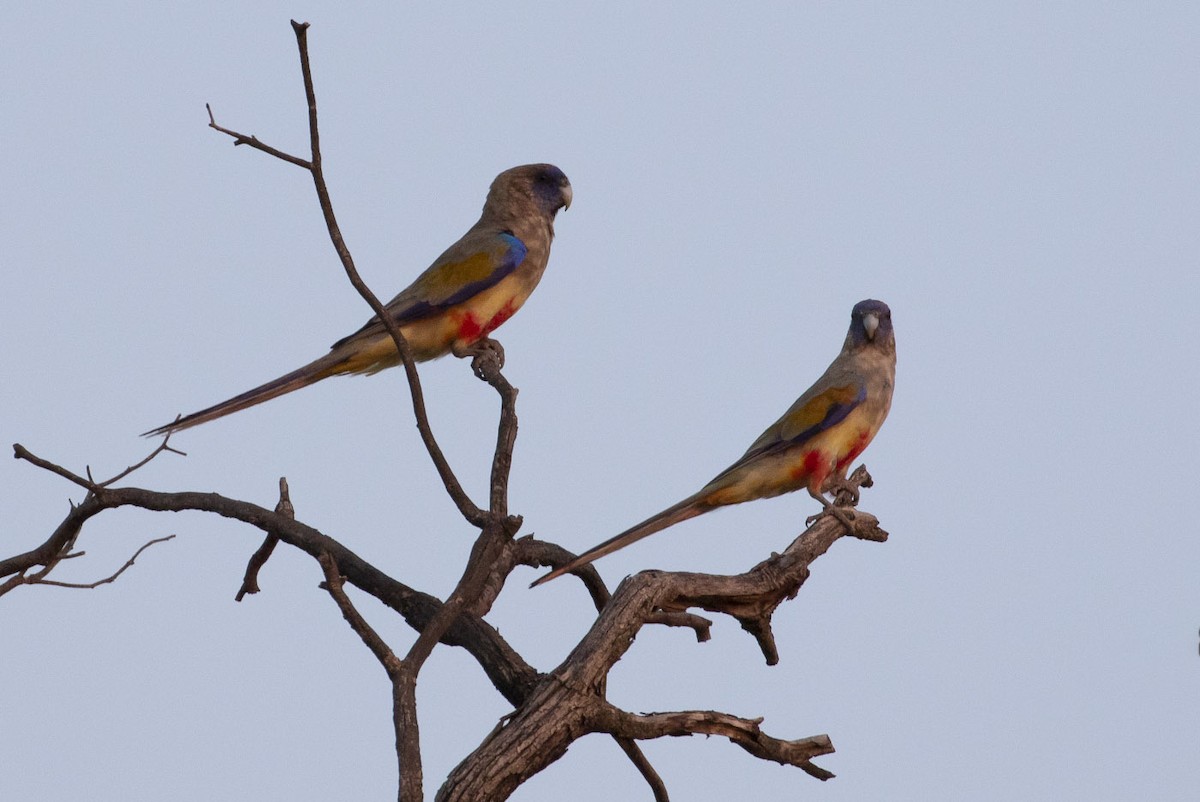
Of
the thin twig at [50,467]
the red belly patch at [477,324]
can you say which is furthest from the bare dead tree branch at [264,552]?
the red belly patch at [477,324]

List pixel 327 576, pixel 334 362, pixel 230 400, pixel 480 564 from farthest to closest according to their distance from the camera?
pixel 334 362 → pixel 230 400 → pixel 480 564 → pixel 327 576

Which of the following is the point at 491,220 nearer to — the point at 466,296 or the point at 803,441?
the point at 466,296

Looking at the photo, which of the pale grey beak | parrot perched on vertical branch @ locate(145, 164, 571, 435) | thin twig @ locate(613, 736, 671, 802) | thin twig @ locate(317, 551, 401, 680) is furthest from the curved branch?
the pale grey beak

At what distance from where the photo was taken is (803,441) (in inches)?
272

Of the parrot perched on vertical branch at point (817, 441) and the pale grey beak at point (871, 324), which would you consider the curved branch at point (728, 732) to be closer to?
the parrot perched on vertical branch at point (817, 441)

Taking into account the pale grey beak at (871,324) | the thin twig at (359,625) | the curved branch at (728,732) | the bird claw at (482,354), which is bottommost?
the curved branch at (728,732)

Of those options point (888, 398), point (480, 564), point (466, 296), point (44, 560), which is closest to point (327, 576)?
point (480, 564)

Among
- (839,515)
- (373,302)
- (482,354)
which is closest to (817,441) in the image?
(839,515)

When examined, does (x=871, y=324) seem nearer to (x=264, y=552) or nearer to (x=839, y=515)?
(x=839, y=515)

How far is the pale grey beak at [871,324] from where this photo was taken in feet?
24.4

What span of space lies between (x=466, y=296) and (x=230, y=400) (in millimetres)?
1786

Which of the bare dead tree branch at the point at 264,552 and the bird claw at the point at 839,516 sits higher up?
the bare dead tree branch at the point at 264,552

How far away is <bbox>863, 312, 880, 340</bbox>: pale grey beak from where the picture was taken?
7.45 m

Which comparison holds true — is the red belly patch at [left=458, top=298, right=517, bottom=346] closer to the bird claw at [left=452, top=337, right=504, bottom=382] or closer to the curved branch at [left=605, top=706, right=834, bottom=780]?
the bird claw at [left=452, top=337, right=504, bottom=382]
